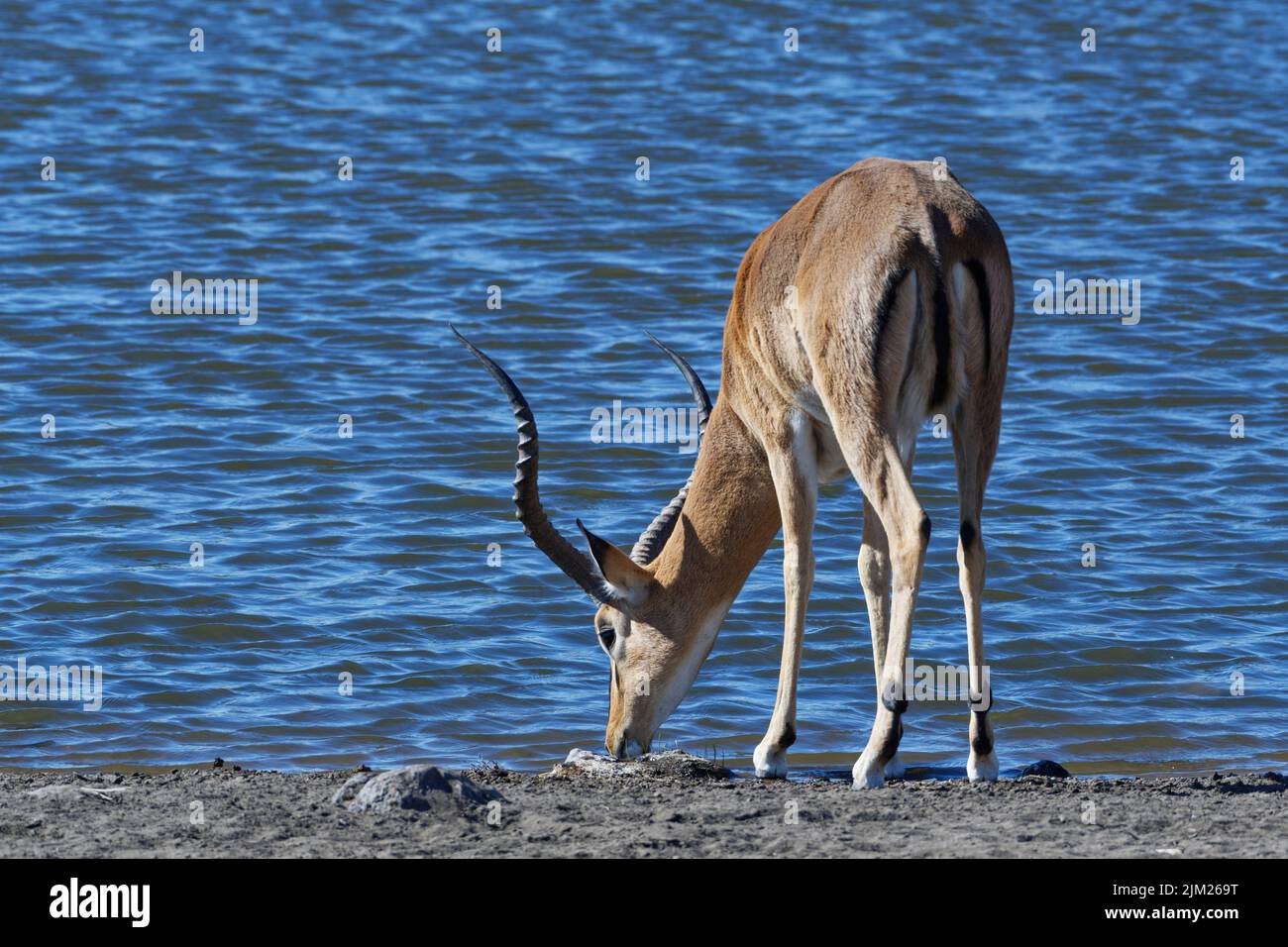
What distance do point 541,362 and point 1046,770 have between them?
6951 millimetres

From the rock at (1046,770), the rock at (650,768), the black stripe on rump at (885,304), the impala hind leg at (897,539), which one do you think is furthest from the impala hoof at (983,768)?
the black stripe on rump at (885,304)

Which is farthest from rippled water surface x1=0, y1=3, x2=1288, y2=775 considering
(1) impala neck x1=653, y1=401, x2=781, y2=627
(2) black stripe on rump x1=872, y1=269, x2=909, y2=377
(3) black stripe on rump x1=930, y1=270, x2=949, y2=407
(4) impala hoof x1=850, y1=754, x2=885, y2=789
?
(2) black stripe on rump x1=872, y1=269, x2=909, y2=377

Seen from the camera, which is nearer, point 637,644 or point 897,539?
point 897,539

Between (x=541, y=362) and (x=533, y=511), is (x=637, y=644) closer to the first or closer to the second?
(x=533, y=511)

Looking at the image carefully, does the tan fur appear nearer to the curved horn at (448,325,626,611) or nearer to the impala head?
the impala head

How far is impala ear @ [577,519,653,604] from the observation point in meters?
7.32

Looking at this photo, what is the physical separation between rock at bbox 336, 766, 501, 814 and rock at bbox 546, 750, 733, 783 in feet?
2.79

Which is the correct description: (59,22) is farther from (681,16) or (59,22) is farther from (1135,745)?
(1135,745)

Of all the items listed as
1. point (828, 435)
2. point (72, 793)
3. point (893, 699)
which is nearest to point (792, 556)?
point (828, 435)

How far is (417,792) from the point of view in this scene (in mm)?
6309

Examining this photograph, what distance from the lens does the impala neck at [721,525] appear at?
7312mm

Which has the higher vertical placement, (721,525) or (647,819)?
(721,525)

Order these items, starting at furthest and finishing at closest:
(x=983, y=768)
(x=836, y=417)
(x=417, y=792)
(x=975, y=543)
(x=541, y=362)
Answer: (x=541, y=362) → (x=983, y=768) → (x=975, y=543) → (x=836, y=417) → (x=417, y=792)

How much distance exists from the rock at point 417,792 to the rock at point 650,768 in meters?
0.85
